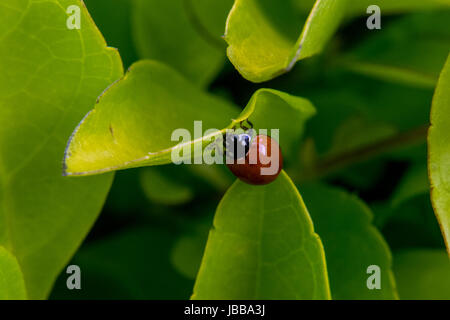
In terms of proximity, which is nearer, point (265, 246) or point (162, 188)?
point (265, 246)

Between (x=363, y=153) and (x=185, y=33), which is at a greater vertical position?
(x=185, y=33)

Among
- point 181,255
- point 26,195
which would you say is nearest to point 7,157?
point 26,195

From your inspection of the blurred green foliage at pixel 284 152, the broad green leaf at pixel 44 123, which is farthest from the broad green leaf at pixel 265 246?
the broad green leaf at pixel 44 123

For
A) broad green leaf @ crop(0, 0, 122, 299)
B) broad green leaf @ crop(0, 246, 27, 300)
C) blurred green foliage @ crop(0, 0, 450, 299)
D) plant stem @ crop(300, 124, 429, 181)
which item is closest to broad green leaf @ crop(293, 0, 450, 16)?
blurred green foliage @ crop(0, 0, 450, 299)

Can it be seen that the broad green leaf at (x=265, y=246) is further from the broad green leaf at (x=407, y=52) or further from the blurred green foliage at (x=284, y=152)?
the broad green leaf at (x=407, y=52)

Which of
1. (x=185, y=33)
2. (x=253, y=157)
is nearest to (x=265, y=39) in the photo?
(x=253, y=157)

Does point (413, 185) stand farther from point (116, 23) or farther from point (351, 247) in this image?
point (116, 23)
